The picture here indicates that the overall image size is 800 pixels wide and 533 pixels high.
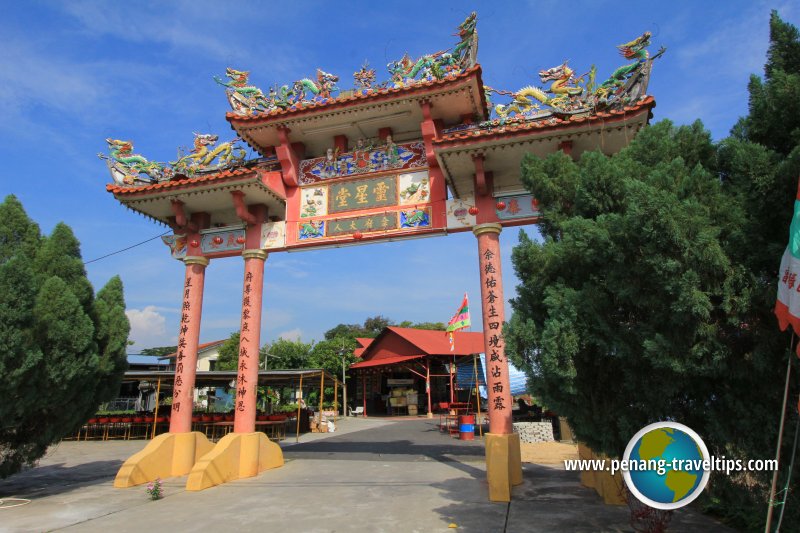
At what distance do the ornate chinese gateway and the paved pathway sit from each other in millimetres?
633

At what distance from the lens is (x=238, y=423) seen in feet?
27.5

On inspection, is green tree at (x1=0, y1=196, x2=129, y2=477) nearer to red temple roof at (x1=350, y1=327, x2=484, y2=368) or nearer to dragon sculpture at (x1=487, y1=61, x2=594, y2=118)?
dragon sculpture at (x1=487, y1=61, x2=594, y2=118)

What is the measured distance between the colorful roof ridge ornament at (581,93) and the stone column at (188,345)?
6160mm

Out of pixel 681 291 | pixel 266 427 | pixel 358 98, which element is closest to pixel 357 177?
pixel 358 98

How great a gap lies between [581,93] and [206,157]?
7.05 metres

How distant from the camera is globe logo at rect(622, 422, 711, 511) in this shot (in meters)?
3.00

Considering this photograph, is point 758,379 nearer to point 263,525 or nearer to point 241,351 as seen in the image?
point 263,525

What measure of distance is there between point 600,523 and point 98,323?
7.44 m

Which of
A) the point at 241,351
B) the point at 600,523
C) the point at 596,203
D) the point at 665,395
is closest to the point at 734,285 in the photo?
the point at 665,395

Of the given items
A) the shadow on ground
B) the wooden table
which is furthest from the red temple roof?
the shadow on ground

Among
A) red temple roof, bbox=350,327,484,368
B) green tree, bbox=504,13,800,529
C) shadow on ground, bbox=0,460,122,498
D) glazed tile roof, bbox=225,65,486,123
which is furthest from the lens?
red temple roof, bbox=350,327,484,368

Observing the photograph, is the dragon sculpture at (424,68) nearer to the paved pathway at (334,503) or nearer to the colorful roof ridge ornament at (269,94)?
the colorful roof ridge ornament at (269,94)

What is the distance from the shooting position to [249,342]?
28.6 ft

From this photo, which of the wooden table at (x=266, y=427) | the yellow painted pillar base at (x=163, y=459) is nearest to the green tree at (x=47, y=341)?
the yellow painted pillar base at (x=163, y=459)
